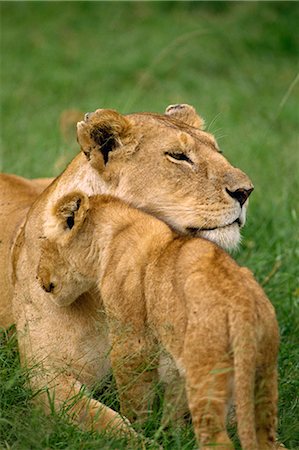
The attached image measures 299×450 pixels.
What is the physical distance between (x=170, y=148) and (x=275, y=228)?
7.55 feet

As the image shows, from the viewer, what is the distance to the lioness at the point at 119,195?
13.7 feet

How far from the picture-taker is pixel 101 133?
432 cm

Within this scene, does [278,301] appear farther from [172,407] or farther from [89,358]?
[172,407]

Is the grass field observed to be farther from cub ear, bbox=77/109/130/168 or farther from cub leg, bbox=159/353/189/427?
cub ear, bbox=77/109/130/168

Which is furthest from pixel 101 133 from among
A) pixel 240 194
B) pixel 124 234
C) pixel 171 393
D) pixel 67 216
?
pixel 171 393

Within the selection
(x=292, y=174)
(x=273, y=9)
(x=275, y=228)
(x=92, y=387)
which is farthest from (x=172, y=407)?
(x=273, y=9)

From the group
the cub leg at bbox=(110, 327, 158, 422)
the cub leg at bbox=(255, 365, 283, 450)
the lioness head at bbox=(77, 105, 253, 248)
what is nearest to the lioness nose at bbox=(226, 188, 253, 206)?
the lioness head at bbox=(77, 105, 253, 248)

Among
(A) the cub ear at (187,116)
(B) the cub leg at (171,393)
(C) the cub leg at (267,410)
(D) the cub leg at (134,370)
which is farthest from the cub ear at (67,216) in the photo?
(C) the cub leg at (267,410)

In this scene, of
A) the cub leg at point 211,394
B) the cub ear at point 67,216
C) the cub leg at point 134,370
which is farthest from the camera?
the cub ear at point 67,216

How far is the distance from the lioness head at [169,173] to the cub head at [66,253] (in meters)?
0.22

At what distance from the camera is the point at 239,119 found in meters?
9.85

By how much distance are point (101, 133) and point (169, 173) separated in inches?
11.4

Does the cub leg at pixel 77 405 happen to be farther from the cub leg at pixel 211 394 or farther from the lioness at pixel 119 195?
the cub leg at pixel 211 394

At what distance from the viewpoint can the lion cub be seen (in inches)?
136
